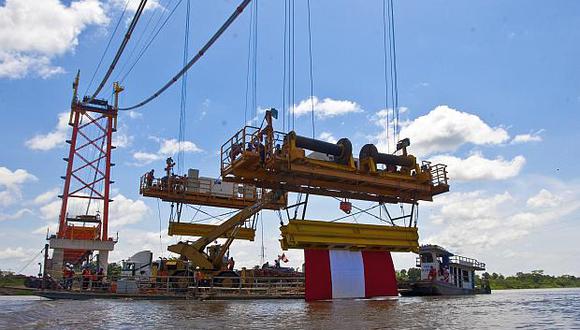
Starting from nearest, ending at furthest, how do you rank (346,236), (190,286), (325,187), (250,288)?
(346,236)
(325,187)
(250,288)
(190,286)

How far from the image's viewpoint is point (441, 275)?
38.9 metres

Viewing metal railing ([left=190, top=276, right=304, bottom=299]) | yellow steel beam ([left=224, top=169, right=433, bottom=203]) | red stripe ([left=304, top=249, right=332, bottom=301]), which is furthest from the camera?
metal railing ([left=190, top=276, right=304, bottom=299])

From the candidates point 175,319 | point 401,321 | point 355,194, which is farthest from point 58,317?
point 355,194

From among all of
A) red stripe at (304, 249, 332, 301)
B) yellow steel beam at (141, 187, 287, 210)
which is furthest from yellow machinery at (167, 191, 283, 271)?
red stripe at (304, 249, 332, 301)

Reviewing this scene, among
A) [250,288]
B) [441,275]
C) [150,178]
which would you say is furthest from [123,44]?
[441,275]

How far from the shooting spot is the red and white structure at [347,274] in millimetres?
20750

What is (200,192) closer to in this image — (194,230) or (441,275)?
(194,230)

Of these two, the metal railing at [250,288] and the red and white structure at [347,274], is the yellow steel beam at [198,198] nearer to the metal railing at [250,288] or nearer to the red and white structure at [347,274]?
the metal railing at [250,288]

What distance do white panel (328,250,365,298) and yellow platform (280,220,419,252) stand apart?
341 mm

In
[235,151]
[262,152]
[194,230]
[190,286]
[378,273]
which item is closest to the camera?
[262,152]

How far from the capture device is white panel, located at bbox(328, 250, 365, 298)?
21.1 meters

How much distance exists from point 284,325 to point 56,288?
2204 centimetres

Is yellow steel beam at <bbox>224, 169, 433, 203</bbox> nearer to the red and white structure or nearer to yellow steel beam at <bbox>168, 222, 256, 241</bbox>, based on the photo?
the red and white structure

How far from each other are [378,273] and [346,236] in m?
2.76
